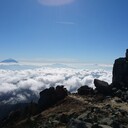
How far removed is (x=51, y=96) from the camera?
76188 mm

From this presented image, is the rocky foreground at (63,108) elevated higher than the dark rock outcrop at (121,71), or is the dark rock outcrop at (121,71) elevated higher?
the dark rock outcrop at (121,71)

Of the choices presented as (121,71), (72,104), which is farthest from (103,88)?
(72,104)

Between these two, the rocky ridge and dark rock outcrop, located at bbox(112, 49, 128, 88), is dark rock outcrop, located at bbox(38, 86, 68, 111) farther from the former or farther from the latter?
dark rock outcrop, located at bbox(112, 49, 128, 88)

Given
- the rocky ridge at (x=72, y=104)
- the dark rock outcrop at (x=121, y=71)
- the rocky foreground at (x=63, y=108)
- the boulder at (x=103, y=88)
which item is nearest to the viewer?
the rocky foreground at (x=63, y=108)

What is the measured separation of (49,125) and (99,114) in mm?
8508

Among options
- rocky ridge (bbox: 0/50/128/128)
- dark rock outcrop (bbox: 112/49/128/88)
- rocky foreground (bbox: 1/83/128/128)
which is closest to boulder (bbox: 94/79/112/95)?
rocky ridge (bbox: 0/50/128/128)

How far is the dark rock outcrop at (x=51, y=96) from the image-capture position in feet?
246

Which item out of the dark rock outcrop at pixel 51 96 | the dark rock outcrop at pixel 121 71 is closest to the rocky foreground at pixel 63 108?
the dark rock outcrop at pixel 51 96

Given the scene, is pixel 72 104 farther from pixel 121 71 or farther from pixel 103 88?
pixel 121 71

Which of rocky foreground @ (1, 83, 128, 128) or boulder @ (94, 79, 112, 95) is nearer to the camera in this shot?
rocky foreground @ (1, 83, 128, 128)

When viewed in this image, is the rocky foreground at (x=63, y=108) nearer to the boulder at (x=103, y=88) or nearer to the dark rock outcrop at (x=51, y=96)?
the dark rock outcrop at (x=51, y=96)

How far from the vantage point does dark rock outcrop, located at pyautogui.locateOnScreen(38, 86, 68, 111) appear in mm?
75000

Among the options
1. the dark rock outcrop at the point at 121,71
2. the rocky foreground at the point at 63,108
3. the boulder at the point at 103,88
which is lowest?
the rocky foreground at the point at 63,108

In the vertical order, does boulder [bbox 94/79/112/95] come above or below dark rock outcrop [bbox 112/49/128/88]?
below
